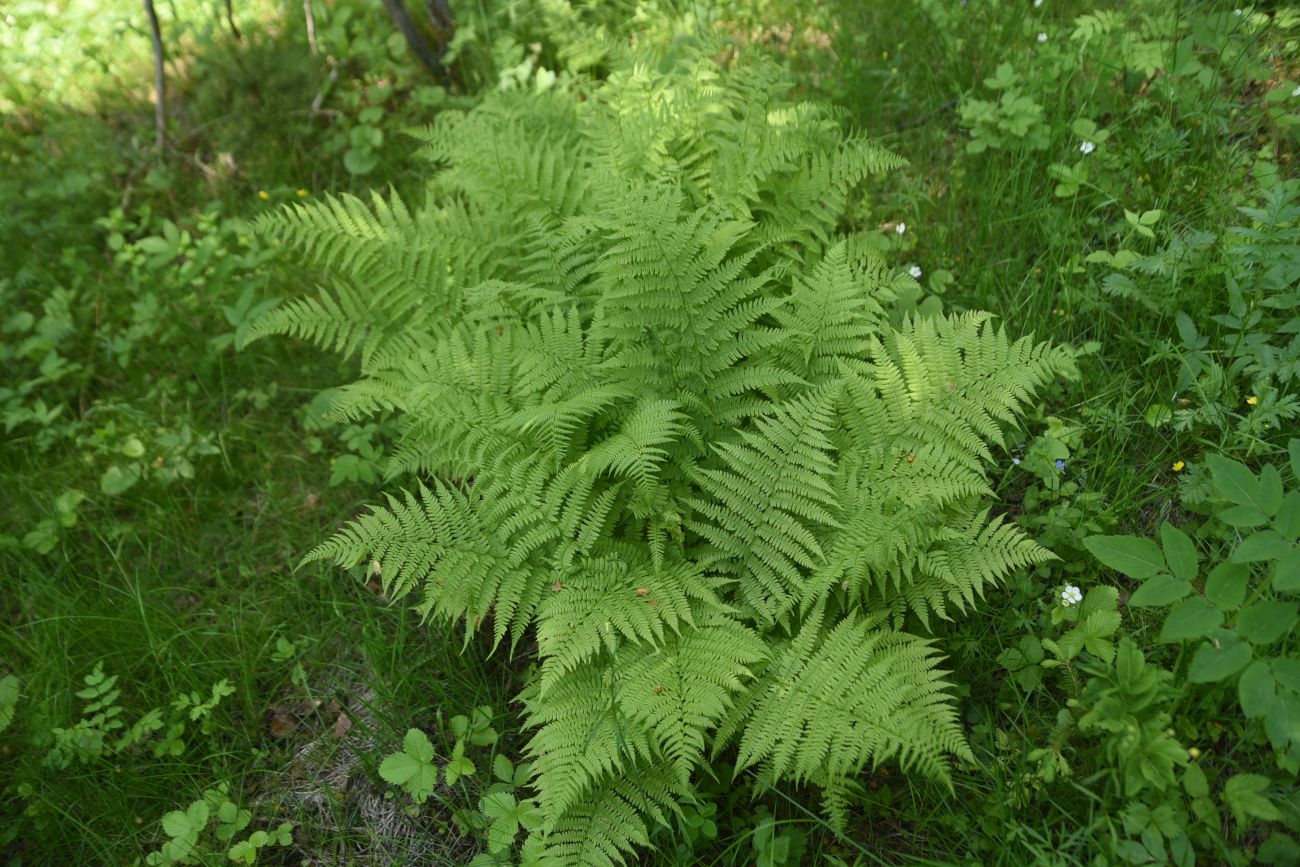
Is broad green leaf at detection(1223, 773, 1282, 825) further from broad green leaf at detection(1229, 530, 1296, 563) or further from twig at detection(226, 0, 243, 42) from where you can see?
twig at detection(226, 0, 243, 42)

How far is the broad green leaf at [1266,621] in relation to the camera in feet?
5.77

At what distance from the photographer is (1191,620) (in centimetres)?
183

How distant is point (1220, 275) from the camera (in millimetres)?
2723

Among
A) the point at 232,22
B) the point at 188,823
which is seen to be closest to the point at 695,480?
the point at 188,823

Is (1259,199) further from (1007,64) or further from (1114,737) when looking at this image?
(1114,737)

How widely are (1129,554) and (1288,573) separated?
302mm

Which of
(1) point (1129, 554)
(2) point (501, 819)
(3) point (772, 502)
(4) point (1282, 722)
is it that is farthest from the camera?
(3) point (772, 502)

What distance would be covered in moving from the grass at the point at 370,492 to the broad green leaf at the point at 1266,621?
48cm

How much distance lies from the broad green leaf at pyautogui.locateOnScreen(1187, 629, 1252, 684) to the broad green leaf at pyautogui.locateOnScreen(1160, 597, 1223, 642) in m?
0.04

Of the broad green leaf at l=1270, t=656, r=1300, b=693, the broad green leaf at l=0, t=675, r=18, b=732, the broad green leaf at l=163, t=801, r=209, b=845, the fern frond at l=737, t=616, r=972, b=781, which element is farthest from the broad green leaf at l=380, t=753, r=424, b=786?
the broad green leaf at l=1270, t=656, r=1300, b=693

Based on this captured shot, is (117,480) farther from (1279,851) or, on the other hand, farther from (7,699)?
(1279,851)

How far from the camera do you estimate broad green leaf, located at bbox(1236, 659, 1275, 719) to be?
1.74 meters

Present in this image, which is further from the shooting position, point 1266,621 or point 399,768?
point 399,768

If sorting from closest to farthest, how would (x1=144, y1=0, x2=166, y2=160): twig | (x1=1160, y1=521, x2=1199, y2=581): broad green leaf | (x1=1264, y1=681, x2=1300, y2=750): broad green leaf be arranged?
(x1=1264, y1=681, x2=1300, y2=750): broad green leaf
(x1=1160, y1=521, x2=1199, y2=581): broad green leaf
(x1=144, y1=0, x2=166, y2=160): twig
